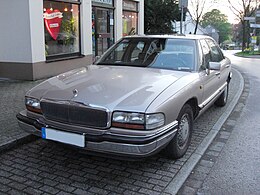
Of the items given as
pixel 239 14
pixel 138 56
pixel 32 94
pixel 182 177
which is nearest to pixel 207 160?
pixel 182 177

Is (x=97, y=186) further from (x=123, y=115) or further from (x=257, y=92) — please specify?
(x=257, y=92)

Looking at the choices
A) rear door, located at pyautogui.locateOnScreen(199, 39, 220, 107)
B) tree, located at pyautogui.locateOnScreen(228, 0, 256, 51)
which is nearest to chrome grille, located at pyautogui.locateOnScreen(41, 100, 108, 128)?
rear door, located at pyautogui.locateOnScreen(199, 39, 220, 107)

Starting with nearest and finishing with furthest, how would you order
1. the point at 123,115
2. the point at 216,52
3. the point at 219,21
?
the point at 123,115 → the point at 216,52 → the point at 219,21

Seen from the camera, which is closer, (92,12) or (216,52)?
(216,52)

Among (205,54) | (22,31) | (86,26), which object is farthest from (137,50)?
(86,26)

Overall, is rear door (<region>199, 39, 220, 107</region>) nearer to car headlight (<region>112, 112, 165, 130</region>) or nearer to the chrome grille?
car headlight (<region>112, 112, 165, 130</region>)

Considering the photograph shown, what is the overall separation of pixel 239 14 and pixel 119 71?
3706 centimetres

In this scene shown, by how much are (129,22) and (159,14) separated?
4.55m

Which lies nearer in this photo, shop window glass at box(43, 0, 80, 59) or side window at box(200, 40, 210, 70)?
side window at box(200, 40, 210, 70)

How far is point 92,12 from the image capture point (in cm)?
1202

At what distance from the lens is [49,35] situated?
9812 millimetres

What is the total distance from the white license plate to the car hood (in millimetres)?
374

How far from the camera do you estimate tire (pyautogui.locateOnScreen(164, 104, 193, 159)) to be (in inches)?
159

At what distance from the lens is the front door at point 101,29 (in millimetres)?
12359
